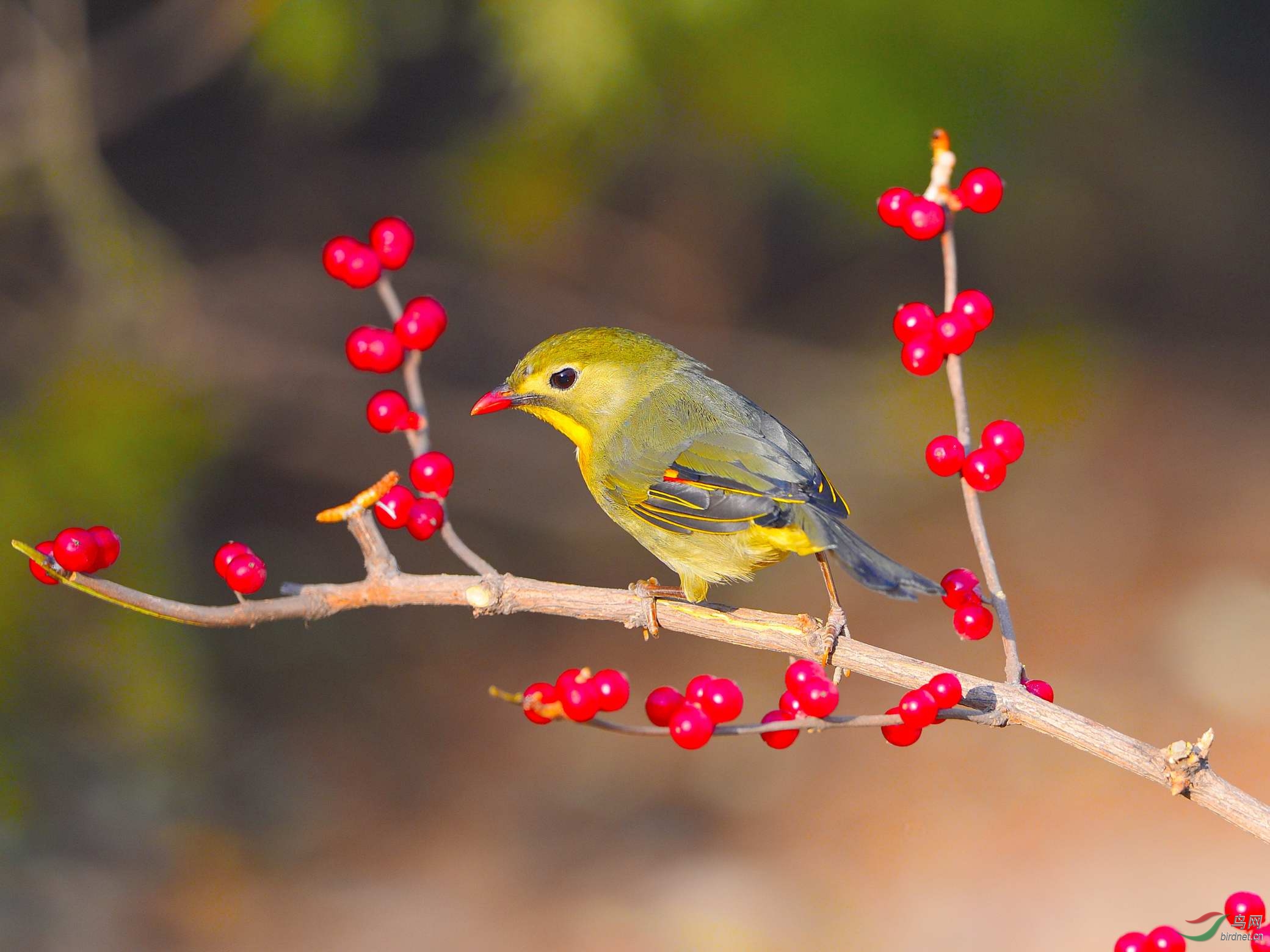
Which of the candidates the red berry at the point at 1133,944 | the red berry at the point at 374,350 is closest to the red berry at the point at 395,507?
the red berry at the point at 374,350

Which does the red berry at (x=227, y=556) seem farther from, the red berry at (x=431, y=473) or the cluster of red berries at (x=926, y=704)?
the cluster of red berries at (x=926, y=704)

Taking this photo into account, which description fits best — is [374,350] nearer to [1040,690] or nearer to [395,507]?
[395,507]

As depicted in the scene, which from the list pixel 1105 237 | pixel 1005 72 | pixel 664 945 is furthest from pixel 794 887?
pixel 1105 237

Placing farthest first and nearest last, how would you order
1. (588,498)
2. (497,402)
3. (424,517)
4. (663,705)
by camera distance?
(588,498) → (497,402) → (424,517) → (663,705)

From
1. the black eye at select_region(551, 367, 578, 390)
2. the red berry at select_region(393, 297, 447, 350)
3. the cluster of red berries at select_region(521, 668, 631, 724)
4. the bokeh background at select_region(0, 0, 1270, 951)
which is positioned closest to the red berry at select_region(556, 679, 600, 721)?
the cluster of red berries at select_region(521, 668, 631, 724)

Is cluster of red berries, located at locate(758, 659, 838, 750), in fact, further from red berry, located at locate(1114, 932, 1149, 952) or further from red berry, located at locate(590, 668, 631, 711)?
red berry, located at locate(1114, 932, 1149, 952)

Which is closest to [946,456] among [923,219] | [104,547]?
[923,219]
